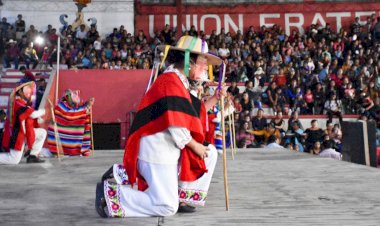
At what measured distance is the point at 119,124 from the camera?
13250 mm

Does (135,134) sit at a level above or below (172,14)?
below

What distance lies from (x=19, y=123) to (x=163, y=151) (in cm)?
465

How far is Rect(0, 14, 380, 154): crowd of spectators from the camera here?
47.4ft

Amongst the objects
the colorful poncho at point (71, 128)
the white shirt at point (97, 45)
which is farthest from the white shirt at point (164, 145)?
the white shirt at point (97, 45)

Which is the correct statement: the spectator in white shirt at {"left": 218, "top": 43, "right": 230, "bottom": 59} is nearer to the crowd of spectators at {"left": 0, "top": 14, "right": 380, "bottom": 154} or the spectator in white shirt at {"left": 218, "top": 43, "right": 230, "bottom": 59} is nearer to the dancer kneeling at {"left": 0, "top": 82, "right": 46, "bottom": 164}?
the crowd of spectators at {"left": 0, "top": 14, "right": 380, "bottom": 154}

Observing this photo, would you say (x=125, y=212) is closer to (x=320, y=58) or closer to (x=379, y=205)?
(x=379, y=205)

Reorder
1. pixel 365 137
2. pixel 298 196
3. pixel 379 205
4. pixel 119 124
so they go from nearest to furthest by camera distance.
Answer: pixel 379 205
pixel 298 196
pixel 365 137
pixel 119 124

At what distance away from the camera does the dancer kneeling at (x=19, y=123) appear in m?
7.94

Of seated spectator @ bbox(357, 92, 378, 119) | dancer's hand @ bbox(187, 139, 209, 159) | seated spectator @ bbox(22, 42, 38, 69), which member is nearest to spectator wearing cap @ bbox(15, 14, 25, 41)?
seated spectator @ bbox(22, 42, 38, 69)

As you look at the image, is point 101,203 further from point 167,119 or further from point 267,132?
point 267,132

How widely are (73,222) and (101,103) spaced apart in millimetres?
9766

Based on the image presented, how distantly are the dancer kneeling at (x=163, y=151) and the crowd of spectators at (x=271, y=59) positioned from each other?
838 cm

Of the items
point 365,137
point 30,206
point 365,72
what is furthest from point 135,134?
point 365,72

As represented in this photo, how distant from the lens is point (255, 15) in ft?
65.5
